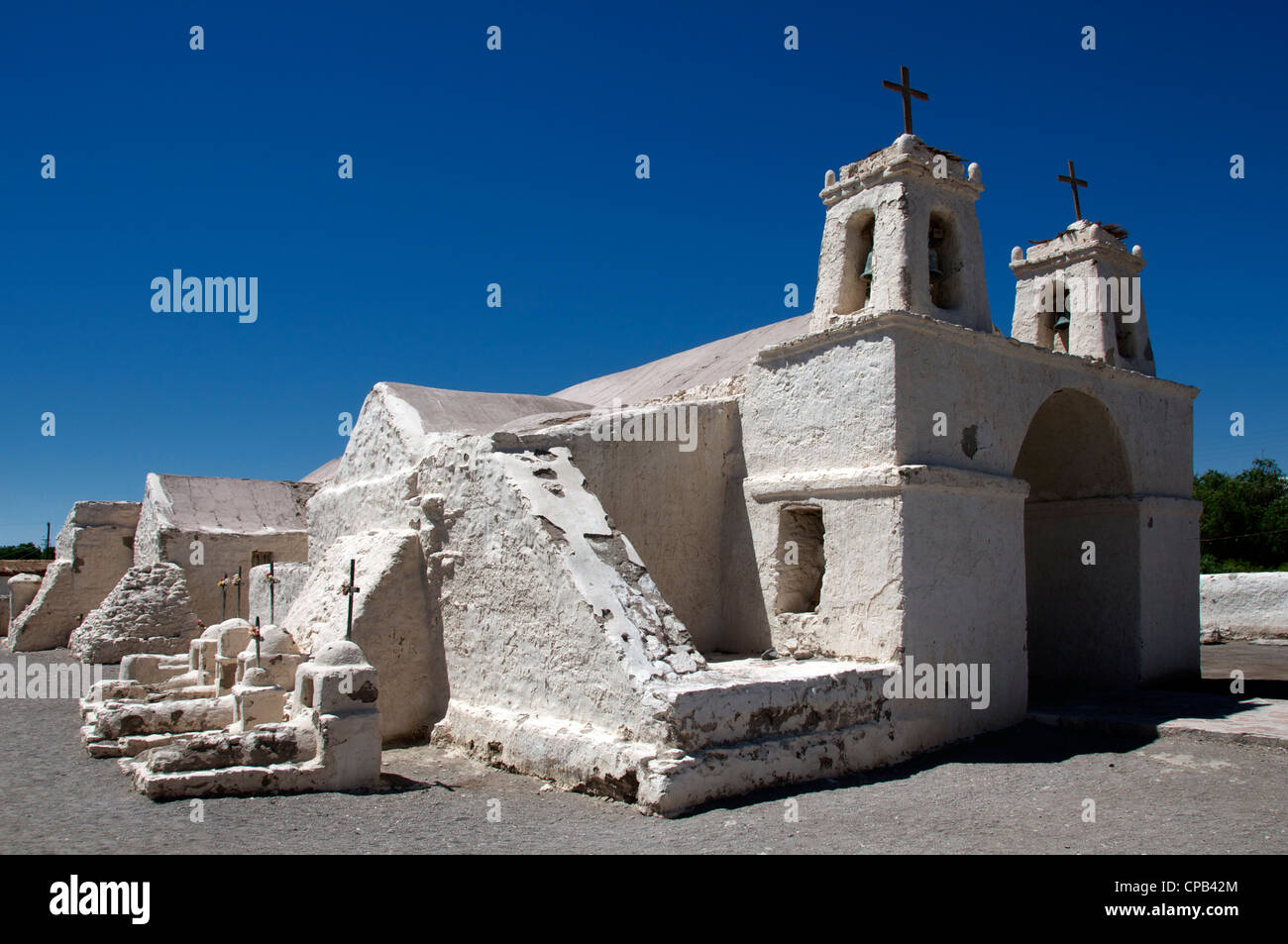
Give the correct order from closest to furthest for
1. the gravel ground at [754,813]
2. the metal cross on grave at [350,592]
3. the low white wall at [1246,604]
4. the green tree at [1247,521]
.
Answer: the gravel ground at [754,813]
the metal cross on grave at [350,592]
the low white wall at [1246,604]
the green tree at [1247,521]

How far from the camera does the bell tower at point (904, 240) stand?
855cm

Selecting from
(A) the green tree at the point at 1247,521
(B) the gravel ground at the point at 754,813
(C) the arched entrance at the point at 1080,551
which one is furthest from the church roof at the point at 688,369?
(A) the green tree at the point at 1247,521

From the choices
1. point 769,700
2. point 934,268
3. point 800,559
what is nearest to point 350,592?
point 769,700

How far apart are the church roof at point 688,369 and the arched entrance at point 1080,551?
5182 millimetres

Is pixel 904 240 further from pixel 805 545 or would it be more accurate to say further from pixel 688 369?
pixel 688 369

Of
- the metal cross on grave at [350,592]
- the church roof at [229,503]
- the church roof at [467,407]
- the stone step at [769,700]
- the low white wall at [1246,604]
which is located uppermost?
the church roof at [467,407]

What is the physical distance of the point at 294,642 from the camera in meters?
8.89

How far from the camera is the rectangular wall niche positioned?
8.91 meters

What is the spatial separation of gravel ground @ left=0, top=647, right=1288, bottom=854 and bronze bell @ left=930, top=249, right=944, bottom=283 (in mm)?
4577

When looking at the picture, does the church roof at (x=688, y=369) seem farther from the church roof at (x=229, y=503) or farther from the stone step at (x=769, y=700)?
the stone step at (x=769, y=700)

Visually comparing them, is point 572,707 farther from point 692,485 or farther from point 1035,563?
point 1035,563

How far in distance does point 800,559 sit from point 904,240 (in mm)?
3168

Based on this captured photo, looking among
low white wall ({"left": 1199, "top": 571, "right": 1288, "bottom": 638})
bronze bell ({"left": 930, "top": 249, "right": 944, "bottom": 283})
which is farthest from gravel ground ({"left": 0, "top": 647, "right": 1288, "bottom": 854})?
low white wall ({"left": 1199, "top": 571, "right": 1288, "bottom": 638})
